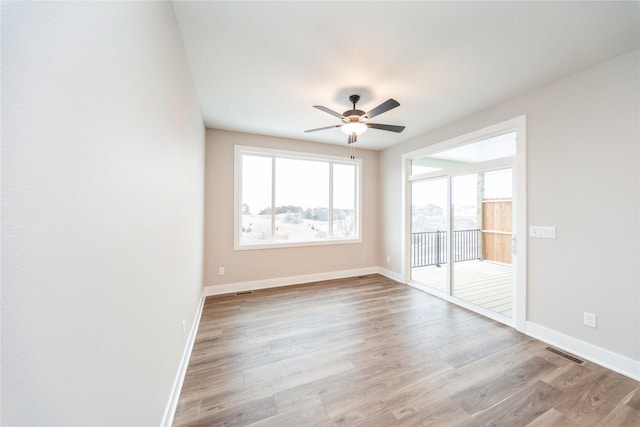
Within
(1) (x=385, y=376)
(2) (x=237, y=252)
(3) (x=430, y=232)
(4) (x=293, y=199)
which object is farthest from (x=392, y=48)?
(2) (x=237, y=252)

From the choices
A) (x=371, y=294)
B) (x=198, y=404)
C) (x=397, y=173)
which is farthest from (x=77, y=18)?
(x=397, y=173)

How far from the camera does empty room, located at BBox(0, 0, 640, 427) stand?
0.56 m

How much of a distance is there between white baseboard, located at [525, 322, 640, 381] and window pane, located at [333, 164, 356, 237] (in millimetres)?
3028

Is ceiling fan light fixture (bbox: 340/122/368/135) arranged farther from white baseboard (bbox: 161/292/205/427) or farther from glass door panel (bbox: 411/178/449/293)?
white baseboard (bbox: 161/292/205/427)

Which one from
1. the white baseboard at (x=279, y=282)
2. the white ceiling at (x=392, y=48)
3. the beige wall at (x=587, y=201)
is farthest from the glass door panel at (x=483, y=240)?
the white baseboard at (x=279, y=282)

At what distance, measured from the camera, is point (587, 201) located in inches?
86.7

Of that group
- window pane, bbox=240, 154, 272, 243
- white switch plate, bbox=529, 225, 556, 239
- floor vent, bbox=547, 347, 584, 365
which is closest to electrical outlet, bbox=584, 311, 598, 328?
floor vent, bbox=547, 347, 584, 365

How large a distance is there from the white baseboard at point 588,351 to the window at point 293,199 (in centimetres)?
295

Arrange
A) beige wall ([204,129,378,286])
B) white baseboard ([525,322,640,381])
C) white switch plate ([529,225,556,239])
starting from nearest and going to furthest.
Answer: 1. white baseboard ([525,322,640,381])
2. white switch plate ([529,225,556,239])
3. beige wall ([204,129,378,286])

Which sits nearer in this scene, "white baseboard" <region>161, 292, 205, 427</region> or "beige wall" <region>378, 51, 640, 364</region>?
"white baseboard" <region>161, 292, 205, 427</region>

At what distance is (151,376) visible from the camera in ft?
3.97

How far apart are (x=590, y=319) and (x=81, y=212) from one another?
3.65 metres

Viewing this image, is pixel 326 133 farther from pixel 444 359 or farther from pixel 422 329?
pixel 444 359

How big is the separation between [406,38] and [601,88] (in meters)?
1.89
